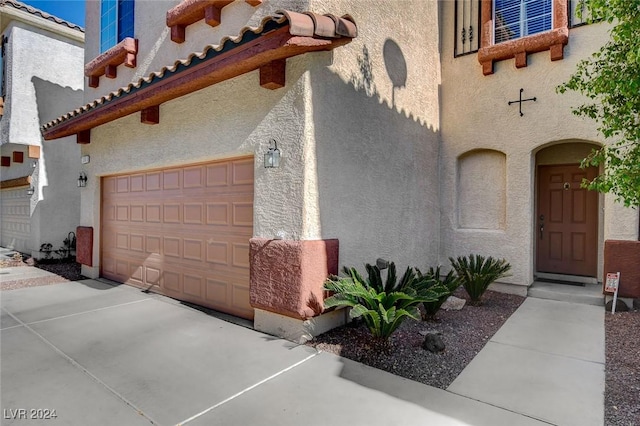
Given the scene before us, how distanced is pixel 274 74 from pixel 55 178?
35.5 ft

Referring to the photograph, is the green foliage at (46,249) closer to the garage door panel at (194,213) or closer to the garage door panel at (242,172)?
the garage door panel at (194,213)

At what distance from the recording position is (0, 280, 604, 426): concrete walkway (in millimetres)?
3092

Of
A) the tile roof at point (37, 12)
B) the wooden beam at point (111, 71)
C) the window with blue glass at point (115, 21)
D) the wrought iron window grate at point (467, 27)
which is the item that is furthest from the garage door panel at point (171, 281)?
the tile roof at point (37, 12)

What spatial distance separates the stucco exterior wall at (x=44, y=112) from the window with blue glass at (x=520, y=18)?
44.2ft

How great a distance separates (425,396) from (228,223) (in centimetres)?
398

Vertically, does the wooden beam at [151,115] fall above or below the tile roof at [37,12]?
below

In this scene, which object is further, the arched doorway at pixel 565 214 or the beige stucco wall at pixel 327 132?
the arched doorway at pixel 565 214

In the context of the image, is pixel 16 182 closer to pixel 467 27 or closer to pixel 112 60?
pixel 112 60

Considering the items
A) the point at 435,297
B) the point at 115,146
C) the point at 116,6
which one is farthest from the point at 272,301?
the point at 116,6

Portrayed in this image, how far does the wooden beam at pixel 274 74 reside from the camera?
191 inches

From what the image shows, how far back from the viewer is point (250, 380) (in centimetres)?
369

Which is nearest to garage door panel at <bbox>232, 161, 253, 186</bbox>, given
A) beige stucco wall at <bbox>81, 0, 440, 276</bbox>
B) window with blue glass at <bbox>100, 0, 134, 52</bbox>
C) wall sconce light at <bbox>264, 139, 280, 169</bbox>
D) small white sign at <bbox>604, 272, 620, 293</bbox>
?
beige stucco wall at <bbox>81, 0, 440, 276</bbox>

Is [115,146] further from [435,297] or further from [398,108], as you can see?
[435,297]

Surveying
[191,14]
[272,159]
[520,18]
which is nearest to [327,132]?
[272,159]
